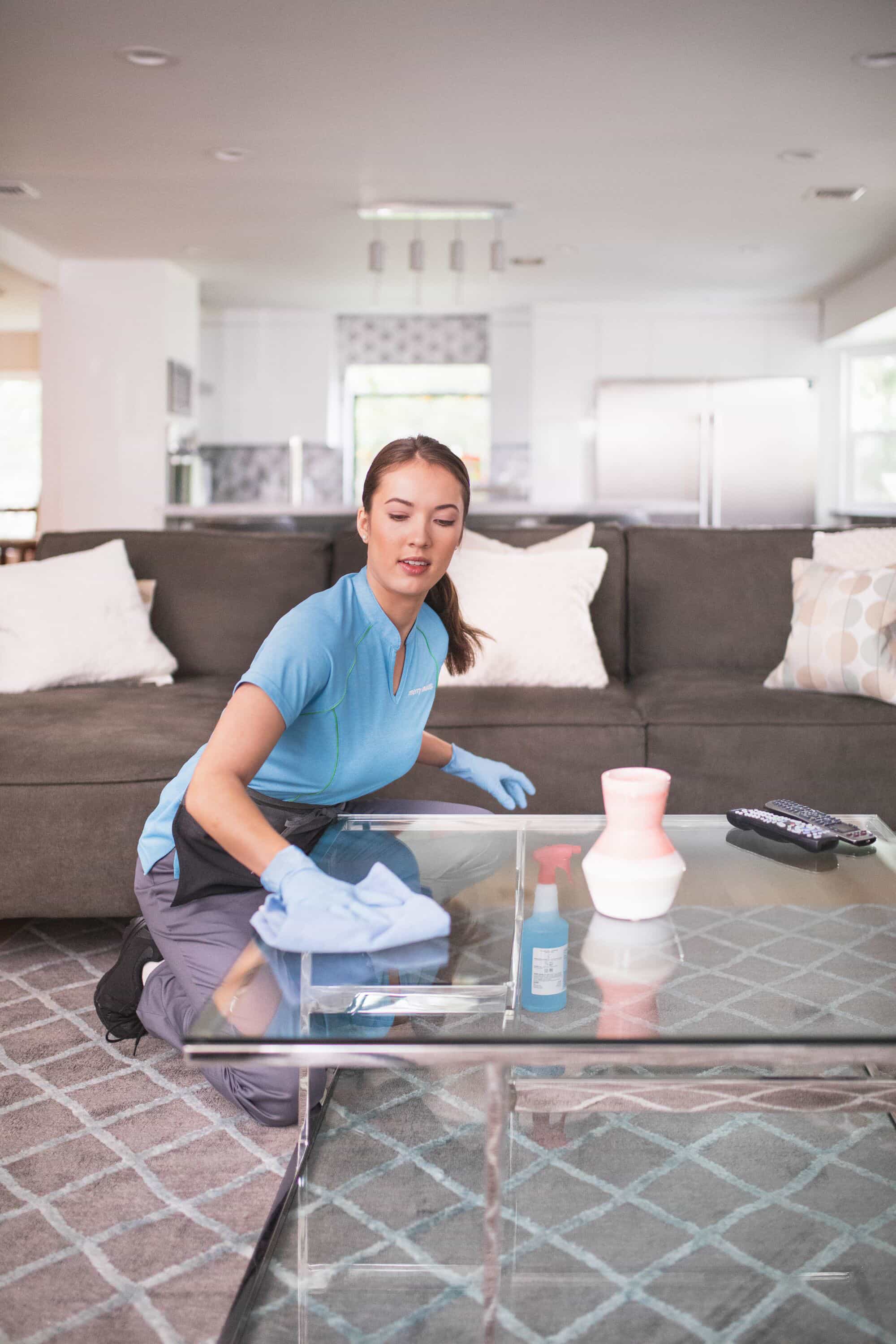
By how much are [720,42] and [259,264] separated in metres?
3.96

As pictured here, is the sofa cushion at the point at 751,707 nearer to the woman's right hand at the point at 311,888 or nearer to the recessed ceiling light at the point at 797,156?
the woman's right hand at the point at 311,888

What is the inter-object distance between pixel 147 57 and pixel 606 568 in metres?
2.43

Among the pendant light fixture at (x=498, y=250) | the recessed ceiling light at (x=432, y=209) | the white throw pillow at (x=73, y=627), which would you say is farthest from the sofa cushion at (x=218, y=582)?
the pendant light fixture at (x=498, y=250)

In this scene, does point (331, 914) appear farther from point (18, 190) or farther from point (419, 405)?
point (419, 405)

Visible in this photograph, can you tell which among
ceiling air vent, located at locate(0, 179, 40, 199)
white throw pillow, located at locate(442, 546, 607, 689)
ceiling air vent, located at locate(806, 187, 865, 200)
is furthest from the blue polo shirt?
ceiling air vent, located at locate(0, 179, 40, 199)

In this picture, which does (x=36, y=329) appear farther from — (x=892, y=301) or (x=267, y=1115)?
(x=267, y=1115)

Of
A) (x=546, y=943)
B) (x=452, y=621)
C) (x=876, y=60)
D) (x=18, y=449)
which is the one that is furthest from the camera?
(x=18, y=449)

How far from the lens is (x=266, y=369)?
8.65m

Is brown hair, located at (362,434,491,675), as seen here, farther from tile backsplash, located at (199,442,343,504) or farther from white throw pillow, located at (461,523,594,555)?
tile backsplash, located at (199,442,343,504)

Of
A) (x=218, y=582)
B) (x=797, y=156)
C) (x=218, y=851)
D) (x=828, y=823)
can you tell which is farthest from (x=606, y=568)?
(x=797, y=156)

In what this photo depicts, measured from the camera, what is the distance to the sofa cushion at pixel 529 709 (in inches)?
104

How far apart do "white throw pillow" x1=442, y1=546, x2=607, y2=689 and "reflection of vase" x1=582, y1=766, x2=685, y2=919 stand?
1.46m

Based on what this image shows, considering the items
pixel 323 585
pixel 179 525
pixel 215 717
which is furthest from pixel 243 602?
pixel 179 525

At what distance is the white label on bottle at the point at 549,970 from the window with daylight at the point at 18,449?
9.44m
